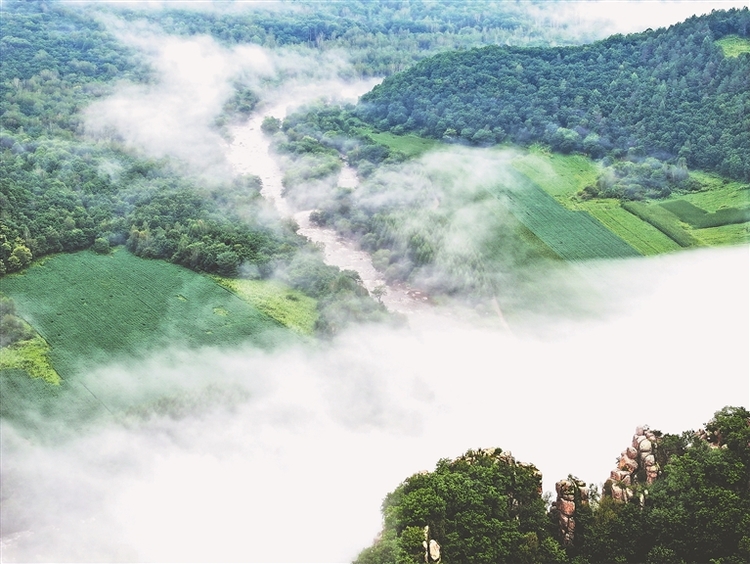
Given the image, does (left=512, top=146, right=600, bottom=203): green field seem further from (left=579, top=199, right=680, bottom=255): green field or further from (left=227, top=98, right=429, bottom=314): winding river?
(left=227, top=98, right=429, bottom=314): winding river

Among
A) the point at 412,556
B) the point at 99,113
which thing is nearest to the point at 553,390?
the point at 412,556

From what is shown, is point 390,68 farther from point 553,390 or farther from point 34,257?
point 553,390

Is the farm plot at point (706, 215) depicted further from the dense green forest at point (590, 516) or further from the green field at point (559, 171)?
the dense green forest at point (590, 516)

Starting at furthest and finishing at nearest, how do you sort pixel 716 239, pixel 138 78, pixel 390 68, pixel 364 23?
pixel 364 23, pixel 390 68, pixel 138 78, pixel 716 239

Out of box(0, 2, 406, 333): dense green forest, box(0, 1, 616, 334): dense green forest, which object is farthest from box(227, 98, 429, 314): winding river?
box(0, 2, 406, 333): dense green forest

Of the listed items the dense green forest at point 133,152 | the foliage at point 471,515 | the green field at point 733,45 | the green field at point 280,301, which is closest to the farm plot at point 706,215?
the green field at point 733,45
